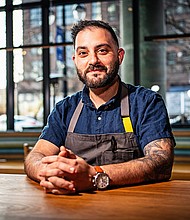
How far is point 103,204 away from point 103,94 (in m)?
0.85

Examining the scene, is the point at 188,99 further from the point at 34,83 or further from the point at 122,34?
the point at 34,83

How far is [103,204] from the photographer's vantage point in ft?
3.43

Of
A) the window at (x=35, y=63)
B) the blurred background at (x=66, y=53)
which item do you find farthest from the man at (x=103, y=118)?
the window at (x=35, y=63)

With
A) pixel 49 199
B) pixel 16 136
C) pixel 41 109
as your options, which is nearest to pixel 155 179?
pixel 49 199

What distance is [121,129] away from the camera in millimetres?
1733

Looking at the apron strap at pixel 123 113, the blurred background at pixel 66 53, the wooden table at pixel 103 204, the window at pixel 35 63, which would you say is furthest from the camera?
the window at pixel 35 63

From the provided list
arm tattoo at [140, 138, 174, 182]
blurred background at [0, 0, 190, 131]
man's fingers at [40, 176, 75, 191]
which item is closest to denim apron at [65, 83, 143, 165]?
arm tattoo at [140, 138, 174, 182]

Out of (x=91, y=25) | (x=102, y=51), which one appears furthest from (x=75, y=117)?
(x=91, y=25)

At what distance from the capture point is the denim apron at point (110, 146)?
170cm

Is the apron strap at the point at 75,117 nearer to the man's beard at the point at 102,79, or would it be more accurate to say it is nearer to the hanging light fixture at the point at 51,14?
the man's beard at the point at 102,79

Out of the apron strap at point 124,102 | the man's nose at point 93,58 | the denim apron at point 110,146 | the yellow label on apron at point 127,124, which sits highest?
the man's nose at point 93,58

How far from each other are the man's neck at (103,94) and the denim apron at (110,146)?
88 millimetres

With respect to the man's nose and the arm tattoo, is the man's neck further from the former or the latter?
the arm tattoo

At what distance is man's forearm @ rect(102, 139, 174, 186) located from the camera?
1.33m
